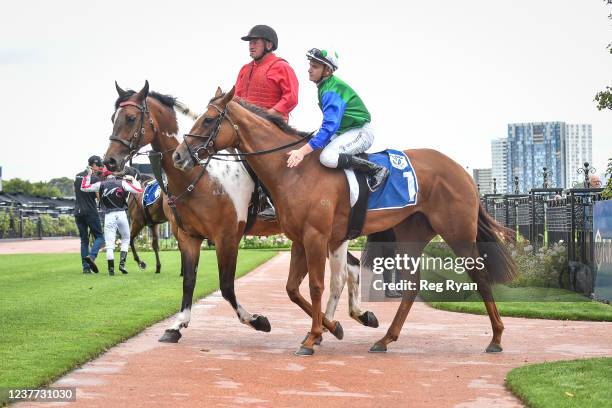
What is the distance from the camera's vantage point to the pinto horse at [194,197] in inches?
319

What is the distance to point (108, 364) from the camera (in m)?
6.68

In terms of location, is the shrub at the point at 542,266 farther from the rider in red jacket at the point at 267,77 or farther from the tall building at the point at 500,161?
the tall building at the point at 500,161

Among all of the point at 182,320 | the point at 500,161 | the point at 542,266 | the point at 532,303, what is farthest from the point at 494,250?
the point at 500,161

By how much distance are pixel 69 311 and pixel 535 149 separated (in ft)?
145

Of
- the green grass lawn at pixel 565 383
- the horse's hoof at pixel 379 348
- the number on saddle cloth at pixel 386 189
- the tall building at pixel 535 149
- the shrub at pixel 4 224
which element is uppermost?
the tall building at pixel 535 149

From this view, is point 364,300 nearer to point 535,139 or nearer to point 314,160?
point 314,160

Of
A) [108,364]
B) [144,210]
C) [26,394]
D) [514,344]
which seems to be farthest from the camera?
[144,210]

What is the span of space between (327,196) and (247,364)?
1608 millimetres

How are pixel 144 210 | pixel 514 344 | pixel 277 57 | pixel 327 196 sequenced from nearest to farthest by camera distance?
pixel 327 196, pixel 514 344, pixel 277 57, pixel 144 210

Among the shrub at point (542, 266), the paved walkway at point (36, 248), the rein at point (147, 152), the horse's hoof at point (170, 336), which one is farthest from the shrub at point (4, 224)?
the horse's hoof at point (170, 336)

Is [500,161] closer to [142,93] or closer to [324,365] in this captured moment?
[142,93]

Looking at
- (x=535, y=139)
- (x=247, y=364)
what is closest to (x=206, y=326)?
(x=247, y=364)

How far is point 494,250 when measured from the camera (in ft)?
27.6

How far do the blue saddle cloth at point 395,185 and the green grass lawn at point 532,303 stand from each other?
353 centimetres
